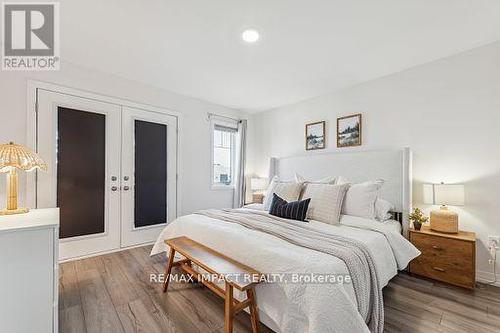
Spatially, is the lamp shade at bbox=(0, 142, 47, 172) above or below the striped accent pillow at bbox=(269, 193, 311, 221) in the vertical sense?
above

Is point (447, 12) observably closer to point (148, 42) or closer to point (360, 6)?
point (360, 6)

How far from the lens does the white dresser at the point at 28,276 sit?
50.6 inches

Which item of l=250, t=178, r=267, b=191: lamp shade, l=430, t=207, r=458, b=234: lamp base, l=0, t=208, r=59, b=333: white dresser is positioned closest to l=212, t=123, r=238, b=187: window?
l=250, t=178, r=267, b=191: lamp shade

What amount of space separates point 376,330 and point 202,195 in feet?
10.7

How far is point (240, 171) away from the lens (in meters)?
4.70

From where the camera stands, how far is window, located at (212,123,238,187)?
4509 millimetres

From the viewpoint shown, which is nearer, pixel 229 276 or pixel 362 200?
pixel 229 276

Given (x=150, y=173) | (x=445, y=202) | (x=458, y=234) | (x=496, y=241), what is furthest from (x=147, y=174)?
(x=496, y=241)

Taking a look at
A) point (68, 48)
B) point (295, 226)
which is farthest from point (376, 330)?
point (68, 48)

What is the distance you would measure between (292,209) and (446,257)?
160 cm

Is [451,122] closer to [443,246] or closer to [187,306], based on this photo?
[443,246]

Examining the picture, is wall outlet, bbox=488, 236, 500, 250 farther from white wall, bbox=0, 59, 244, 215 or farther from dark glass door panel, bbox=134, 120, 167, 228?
dark glass door panel, bbox=134, 120, 167, 228

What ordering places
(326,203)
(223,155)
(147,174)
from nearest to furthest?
(326,203) < (147,174) < (223,155)

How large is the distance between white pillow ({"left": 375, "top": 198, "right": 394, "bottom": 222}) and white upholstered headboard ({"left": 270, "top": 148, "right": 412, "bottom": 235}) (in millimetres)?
196
